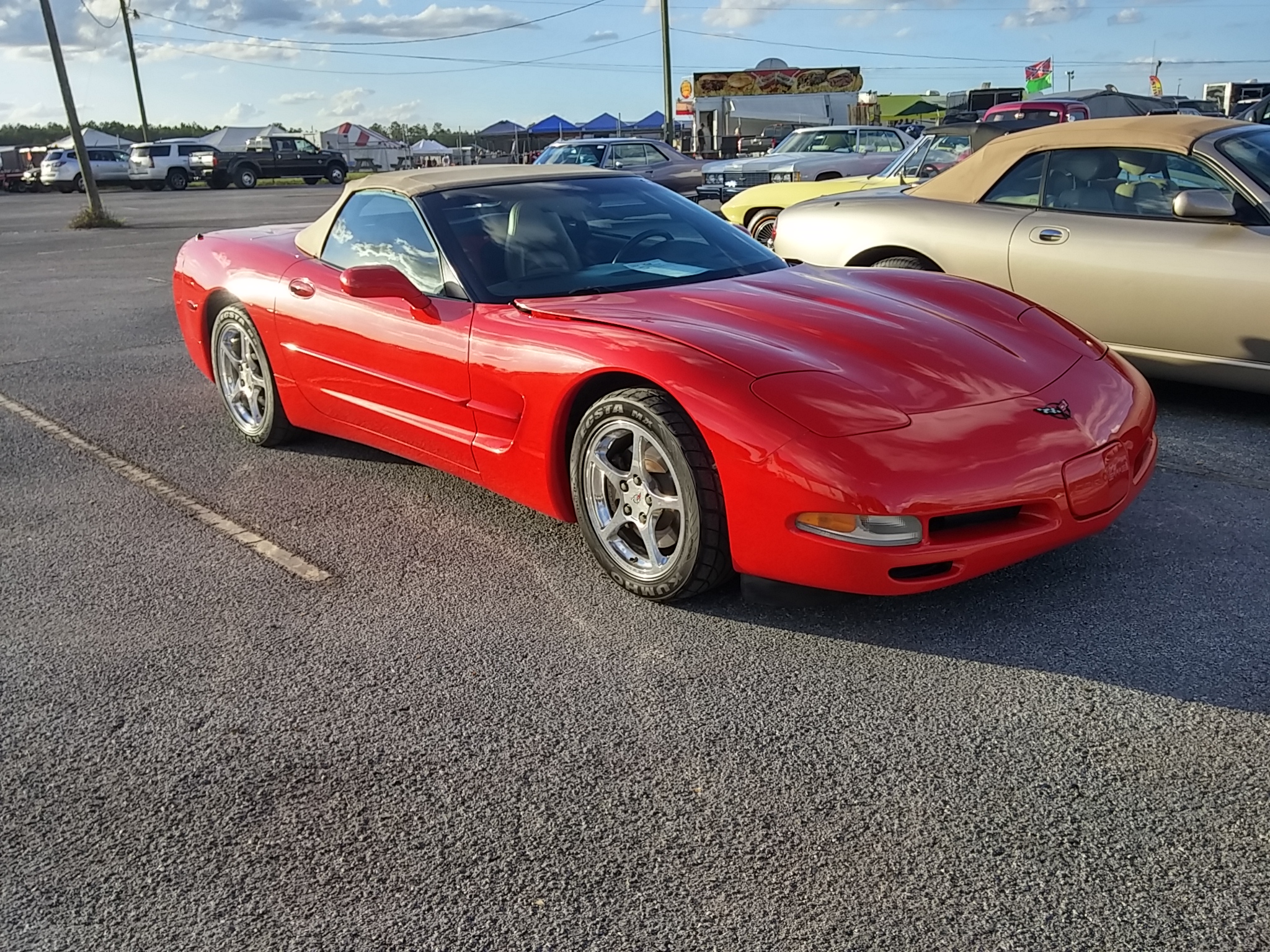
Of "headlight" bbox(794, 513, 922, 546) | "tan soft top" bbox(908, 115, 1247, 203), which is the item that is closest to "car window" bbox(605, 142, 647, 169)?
"tan soft top" bbox(908, 115, 1247, 203)

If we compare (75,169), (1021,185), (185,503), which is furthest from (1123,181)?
(75,169)

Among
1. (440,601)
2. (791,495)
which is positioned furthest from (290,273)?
(791,495)

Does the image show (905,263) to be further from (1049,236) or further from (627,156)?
(627,156)

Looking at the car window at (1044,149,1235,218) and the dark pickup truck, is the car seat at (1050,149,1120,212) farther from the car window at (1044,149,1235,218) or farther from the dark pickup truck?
the dark pickup truck

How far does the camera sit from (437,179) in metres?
4.53

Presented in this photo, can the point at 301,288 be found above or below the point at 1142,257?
above

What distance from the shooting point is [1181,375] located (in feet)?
16.6

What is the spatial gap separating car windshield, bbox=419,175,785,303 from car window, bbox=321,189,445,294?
93 millimetres

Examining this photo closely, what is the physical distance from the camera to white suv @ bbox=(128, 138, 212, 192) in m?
38.7

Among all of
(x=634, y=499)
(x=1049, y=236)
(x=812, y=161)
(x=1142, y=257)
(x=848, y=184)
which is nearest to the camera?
(x=634, y=499)

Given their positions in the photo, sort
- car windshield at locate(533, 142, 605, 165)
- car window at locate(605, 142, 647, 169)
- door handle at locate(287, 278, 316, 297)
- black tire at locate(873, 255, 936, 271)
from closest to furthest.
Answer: door handle at locate(287, 278, 316, 297) → black tire at locate(873, 255, 936, 271) → car window at locate(605, 142, 647, 169) → car windshield at locate(533, 142, 605, 165)

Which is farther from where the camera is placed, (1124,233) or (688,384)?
(1124,233)

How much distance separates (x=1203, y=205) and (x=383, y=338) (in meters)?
3.53

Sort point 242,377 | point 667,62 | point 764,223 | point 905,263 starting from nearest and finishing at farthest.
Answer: point 242,377 → point 905,263 → point 764,223 → point 667,62
